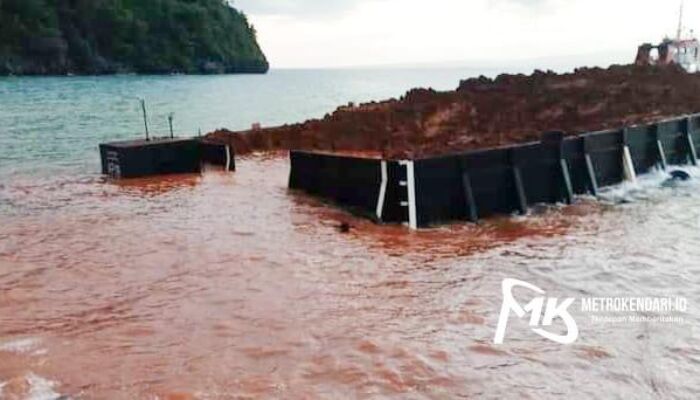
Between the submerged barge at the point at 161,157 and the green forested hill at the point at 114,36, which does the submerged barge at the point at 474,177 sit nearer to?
the submerged barge at the point at 161,157

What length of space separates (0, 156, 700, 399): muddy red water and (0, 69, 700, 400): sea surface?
3 cm

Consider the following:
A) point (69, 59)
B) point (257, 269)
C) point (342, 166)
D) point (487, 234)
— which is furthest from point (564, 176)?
point (69, 59)

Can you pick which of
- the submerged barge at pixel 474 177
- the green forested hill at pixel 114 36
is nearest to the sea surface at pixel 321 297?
the submerged barge at pixel 474 177

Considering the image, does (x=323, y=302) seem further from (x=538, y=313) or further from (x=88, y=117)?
(x=88, y=117)

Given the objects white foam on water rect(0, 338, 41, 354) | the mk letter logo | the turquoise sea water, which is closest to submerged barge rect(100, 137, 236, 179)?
the turquoise sea water

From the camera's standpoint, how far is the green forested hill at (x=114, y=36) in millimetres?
106625

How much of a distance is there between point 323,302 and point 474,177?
6.16m

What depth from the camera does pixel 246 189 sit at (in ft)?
59.4

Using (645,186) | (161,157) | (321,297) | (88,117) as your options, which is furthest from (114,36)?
(321,297)

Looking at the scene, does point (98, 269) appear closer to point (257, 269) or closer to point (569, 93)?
point (257, 269)

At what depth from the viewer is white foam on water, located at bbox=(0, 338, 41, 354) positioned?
7188 mm

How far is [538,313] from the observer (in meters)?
8.22

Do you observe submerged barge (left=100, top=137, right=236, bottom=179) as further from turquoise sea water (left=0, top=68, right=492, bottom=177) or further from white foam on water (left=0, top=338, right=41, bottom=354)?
white foam on water (left=0, top=338, right=41, bottom=354)

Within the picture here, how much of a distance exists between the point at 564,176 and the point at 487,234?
12.5 feet
